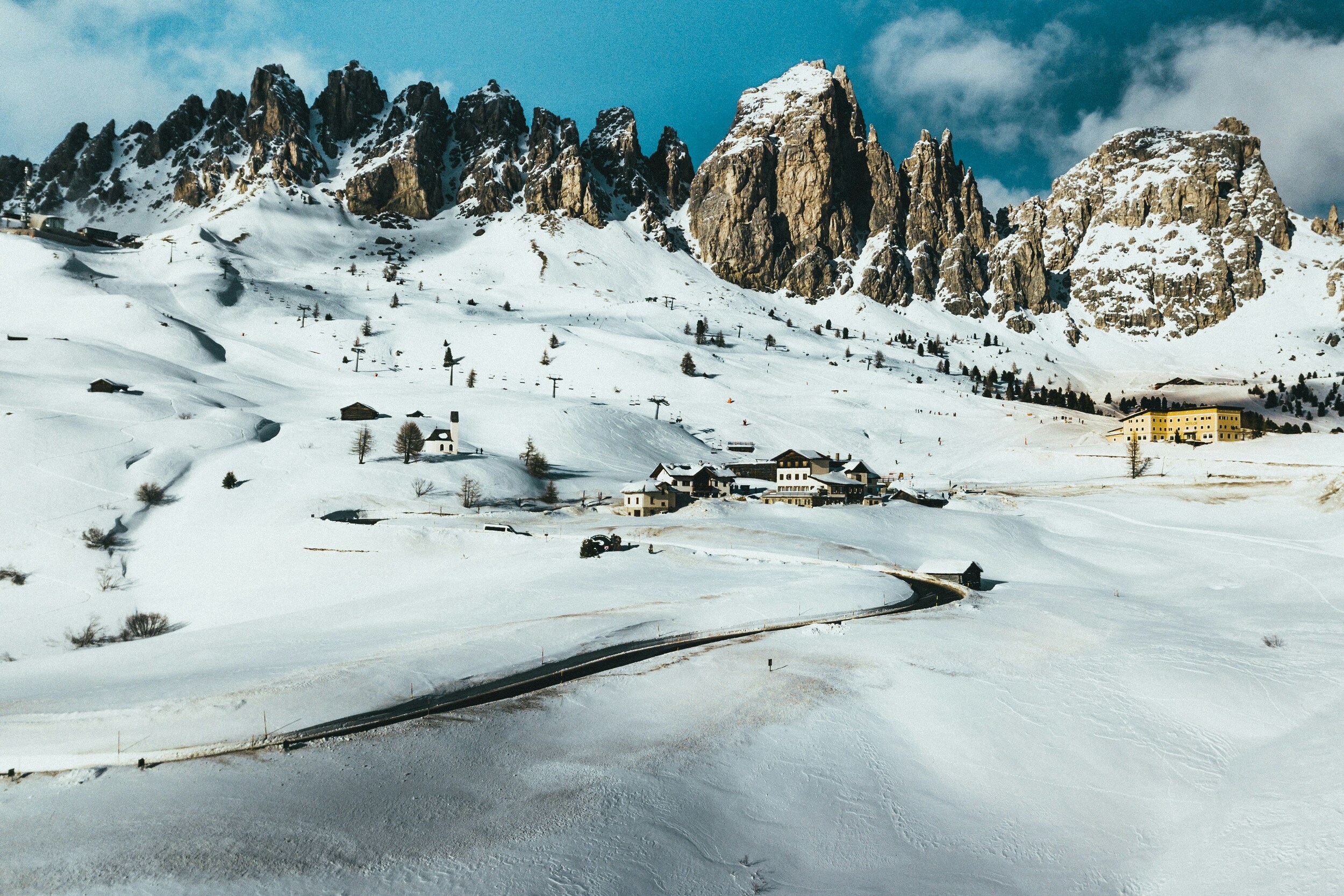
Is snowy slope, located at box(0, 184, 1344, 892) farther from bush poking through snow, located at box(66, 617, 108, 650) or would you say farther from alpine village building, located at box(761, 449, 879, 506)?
alpine village building, located at box(761, 449, 879, 506)

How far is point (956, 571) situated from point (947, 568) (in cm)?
100

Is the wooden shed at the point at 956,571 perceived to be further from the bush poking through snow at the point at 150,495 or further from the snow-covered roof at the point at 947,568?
the bush poking through snow at the point at 150,495

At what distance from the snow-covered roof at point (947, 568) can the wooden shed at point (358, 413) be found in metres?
77.4

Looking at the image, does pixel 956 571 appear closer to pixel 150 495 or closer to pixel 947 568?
pixel 947 568

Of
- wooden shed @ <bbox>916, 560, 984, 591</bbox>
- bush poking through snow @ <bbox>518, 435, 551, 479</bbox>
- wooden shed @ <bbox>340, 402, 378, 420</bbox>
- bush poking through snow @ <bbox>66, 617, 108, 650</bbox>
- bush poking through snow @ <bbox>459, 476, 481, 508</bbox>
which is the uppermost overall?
wooden shed @ <bbox>340, 402, 378, 420</bbox>

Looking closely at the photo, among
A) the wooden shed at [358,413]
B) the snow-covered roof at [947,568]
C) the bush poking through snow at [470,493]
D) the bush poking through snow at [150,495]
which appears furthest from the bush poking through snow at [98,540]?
the snow-covered roof at [947,568]

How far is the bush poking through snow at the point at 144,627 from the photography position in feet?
150

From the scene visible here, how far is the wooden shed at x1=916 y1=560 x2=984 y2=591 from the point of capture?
5491 cm

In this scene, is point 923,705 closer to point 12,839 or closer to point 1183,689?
point 1183,689

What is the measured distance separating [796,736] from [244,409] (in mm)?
99322

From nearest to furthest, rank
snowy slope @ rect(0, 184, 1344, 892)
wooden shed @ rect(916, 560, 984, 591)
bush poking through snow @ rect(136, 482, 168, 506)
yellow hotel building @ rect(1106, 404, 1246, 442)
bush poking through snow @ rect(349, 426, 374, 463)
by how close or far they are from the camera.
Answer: snowy slope @ rect(0, 184, 1344, 892), wooden shed @ rect(916, 560, 984, 591), bush poking through snow @ rect(136, 482, 168, 506), bush poking through snow @ rect(349, 426, 374, 463), yellow hotel building @ rect(1106, 404, 1246, 442)

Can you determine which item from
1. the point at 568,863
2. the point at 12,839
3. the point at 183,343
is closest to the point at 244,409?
the point at 183,343

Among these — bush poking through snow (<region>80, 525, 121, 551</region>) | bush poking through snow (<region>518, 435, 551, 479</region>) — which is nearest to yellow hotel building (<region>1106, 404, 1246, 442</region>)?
bush poking through snow (<region>518, 435, 551, 479</region>)

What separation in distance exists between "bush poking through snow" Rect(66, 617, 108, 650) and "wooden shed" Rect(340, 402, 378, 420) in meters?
57.7
